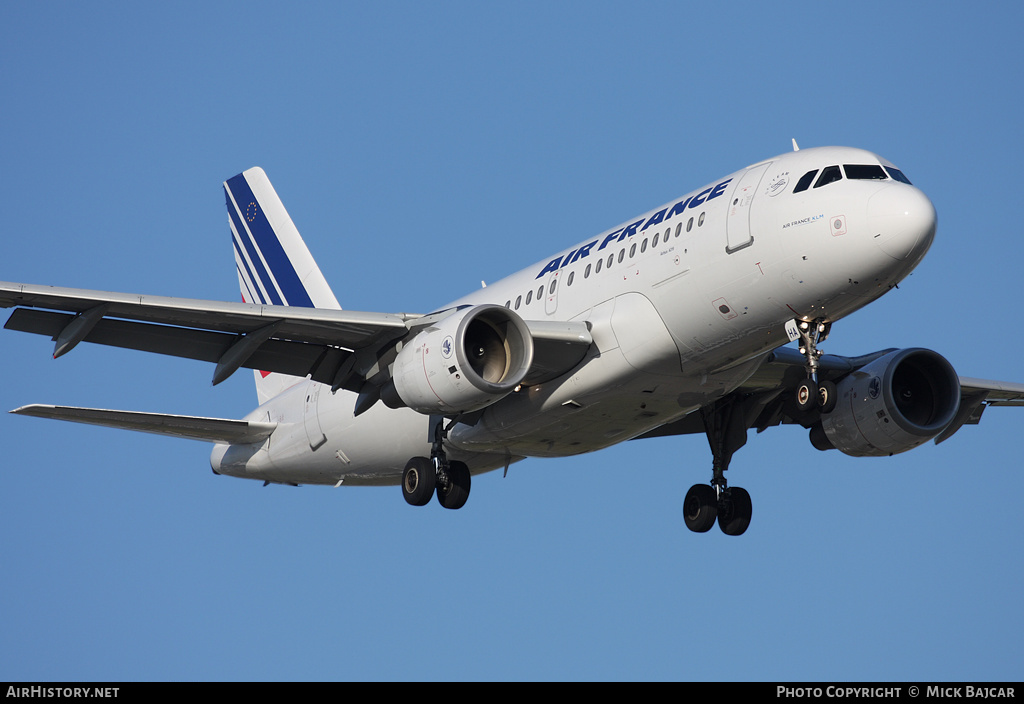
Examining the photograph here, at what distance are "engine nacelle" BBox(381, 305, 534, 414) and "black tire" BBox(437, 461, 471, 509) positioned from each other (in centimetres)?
281

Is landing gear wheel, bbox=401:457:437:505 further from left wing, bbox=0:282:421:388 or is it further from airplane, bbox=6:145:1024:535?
left wing, bbox=0:282:421:388

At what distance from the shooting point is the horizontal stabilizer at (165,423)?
27406 mm

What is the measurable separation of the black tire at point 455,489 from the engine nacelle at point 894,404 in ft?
25.6

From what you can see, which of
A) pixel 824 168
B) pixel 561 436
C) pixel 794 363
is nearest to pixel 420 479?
pixel 561 436

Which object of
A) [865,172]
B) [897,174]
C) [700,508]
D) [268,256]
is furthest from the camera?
[268,256]

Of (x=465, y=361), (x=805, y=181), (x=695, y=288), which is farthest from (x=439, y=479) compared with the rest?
(x=805, y=181)

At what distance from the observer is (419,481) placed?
27.6 meters

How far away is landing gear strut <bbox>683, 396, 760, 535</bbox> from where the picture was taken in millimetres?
29484

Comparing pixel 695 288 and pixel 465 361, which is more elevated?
pixel 695 288

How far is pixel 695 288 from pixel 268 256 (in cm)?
1786

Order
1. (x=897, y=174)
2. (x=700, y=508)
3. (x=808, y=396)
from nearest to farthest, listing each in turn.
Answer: (x=808, y=396)
(x=897, y=174)
(x=700, y=508)

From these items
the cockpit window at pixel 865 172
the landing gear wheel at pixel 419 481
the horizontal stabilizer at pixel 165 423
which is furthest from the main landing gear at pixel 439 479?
the cockpit window at pixel 865 172

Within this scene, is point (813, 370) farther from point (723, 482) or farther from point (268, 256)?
point (268, 256)
